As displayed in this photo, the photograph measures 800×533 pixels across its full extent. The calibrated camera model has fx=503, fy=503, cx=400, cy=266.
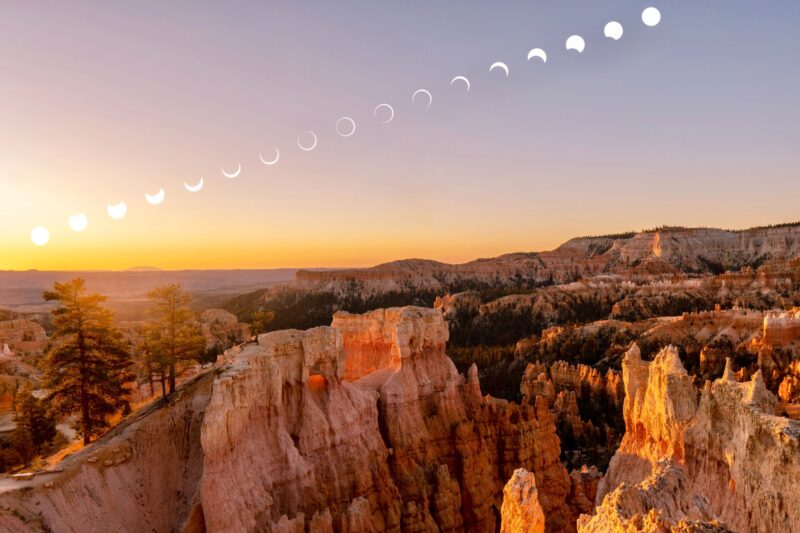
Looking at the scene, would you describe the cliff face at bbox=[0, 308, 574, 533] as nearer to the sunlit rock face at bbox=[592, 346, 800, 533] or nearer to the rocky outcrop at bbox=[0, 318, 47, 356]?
the sunlit rock face at bbox=[592, 346, 800, 533]

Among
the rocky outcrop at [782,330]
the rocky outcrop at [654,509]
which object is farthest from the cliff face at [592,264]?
the rocky outcrop at [654,509]

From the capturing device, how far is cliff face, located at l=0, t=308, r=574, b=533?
13.9 m

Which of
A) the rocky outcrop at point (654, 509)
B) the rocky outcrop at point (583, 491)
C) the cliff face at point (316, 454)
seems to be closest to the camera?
the rocky outcrop at point (654, 509)

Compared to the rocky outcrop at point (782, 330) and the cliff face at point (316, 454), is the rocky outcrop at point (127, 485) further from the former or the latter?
the rocky outcrop at point (782, 330)

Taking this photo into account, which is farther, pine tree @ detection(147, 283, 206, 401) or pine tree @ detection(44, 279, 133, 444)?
pine tree @ detection(147, 283, 206, 401)

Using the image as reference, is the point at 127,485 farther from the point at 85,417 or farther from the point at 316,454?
the point at 316,454

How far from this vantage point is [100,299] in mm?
21469

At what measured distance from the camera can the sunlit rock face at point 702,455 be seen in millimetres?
8430

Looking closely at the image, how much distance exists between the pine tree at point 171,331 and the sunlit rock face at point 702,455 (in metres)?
17.9

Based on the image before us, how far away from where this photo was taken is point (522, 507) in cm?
1072

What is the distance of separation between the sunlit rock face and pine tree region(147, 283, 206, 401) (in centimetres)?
1792

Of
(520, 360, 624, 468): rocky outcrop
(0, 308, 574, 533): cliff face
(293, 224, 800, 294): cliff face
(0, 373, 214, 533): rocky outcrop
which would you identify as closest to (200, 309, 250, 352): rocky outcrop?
(520, 360, 624, 468): rocky outcrop

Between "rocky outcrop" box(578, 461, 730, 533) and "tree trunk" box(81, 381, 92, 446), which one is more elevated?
"rocky outcrop" box(578, 461, 730, 533)

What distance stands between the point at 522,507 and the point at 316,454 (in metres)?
8.26
